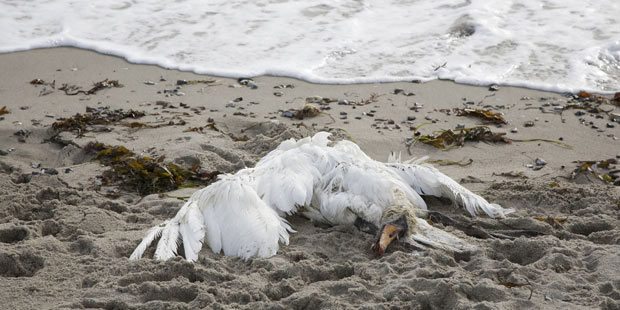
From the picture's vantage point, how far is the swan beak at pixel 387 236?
3.35 m

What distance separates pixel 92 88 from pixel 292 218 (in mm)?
3418

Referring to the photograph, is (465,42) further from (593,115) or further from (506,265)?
(506,265)

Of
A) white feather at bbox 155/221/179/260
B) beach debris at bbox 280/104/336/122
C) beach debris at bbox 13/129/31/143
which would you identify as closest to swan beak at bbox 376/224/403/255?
white feather at bbox 155/221/179/260

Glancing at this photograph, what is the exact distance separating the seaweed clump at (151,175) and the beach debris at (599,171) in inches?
105

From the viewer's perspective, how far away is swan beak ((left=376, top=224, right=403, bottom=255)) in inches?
132

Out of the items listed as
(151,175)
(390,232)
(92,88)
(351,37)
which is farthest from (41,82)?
(390,232)

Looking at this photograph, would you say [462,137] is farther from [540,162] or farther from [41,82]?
[41,82]

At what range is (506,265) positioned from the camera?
3.20m

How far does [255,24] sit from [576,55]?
402 centimetres

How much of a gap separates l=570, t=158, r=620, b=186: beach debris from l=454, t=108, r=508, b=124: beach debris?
3.19 ft

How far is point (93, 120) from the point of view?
18.2ft

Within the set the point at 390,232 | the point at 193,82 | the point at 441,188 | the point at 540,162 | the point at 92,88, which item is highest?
the point at 390,232

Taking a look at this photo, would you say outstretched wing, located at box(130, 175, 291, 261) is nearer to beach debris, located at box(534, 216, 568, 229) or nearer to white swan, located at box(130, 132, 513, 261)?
white swan, located at box(130, 132, 513, 261)

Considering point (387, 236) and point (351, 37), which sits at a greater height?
point (387, 236)
